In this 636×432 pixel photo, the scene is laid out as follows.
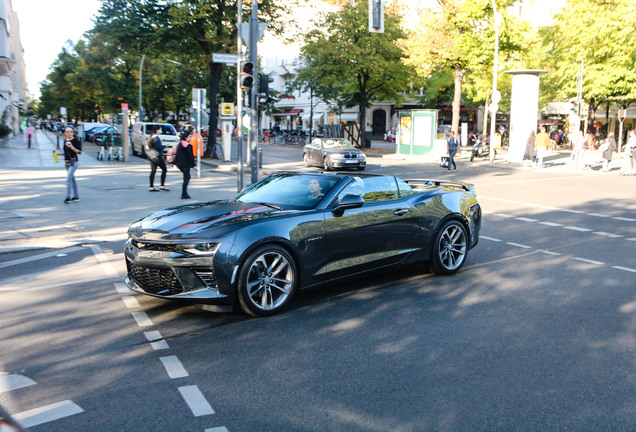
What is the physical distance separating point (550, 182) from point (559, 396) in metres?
17.9

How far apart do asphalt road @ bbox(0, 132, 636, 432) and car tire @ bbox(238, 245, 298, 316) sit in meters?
0.15

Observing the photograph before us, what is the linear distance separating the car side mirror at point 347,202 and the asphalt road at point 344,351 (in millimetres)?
936

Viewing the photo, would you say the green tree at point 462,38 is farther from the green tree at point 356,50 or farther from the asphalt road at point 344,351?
the asphalt road at point 344,351

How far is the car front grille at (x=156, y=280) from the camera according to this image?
5328mm

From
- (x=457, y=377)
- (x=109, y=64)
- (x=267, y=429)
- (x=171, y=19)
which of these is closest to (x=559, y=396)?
(x=457, y=377)

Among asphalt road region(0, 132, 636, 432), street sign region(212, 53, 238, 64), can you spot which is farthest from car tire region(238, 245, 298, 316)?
street sign region(212, 53, 238, 64)

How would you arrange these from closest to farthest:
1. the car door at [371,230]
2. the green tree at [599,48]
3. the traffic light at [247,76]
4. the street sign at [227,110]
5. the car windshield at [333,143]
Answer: the car door at [371,230] → the traffic light at [247,76] → the street sign at [227,110] → the car windshield at [333,143] → the green tree at [599,48]

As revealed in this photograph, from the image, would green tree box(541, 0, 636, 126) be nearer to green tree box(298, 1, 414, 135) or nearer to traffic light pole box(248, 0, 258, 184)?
green tree box(298, 1, 414, 135)

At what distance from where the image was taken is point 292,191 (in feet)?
21.4

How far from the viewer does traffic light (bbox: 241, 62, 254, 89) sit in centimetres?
1483

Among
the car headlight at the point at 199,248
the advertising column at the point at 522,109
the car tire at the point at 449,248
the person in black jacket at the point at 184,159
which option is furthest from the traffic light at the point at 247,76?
the advertising column at the point at 522,109

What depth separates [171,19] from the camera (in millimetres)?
27922

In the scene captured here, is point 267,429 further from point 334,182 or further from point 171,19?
point 171,19

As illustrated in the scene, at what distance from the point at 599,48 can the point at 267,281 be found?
122 feet
